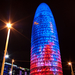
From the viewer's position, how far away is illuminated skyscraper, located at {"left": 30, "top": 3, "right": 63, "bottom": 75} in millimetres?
50312

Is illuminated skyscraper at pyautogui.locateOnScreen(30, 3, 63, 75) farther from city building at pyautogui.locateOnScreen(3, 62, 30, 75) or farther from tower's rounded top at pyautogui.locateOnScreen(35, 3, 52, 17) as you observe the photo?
city building at pyautogui.locateOnScreen(3, 62, 30, 75)

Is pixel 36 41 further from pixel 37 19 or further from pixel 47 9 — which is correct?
pixel 47 9

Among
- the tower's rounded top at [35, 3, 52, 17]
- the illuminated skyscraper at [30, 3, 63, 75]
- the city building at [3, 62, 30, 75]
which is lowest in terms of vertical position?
the city building at [3, 62, 30, 75]

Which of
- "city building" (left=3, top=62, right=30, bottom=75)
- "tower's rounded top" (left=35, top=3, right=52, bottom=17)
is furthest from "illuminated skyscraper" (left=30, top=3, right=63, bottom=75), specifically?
"city building" (left=3, top=62, right=30, bottom=75)

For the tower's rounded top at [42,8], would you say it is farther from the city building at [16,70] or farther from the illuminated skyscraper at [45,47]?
the city building at [16,70]

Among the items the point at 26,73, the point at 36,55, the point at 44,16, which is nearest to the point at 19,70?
the point at 26,73

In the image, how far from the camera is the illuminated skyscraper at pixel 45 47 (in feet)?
165

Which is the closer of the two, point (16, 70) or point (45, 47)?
point (45, 47)

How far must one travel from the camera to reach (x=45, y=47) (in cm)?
5506

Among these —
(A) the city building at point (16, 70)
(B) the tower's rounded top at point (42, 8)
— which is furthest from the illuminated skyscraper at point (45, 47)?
(A) the city building at point (16, 70)

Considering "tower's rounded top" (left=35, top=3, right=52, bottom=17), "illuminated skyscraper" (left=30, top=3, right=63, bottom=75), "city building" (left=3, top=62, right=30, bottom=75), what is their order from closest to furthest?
"illuminated skyscraper" (left=30, top=3, right=63, bottom=75) < "tower's rounded top" (left=35, top=3, right=52, bottom=17) < "city building" (left=3, top=62, right=30, bottom=75)

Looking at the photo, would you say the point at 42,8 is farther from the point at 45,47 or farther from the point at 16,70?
the point at 16,70

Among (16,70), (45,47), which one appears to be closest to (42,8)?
(45,47)

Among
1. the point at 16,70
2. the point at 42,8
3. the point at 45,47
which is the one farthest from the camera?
the point at 16,70
